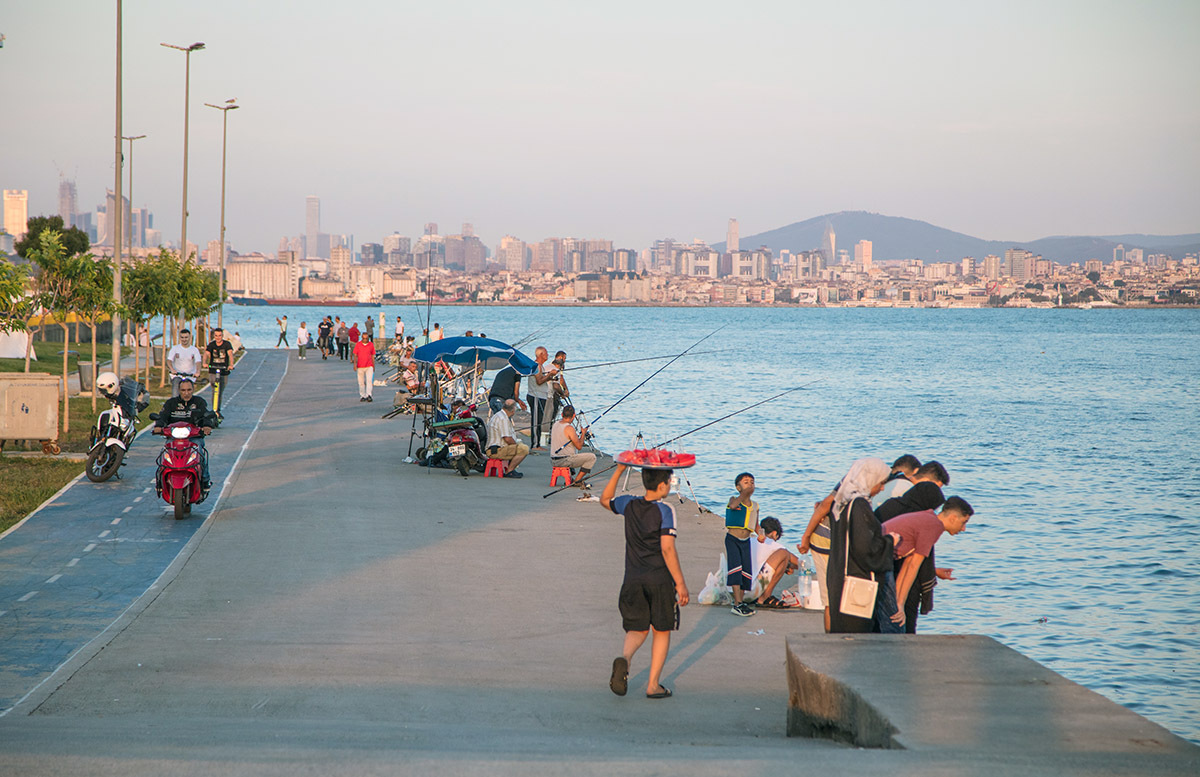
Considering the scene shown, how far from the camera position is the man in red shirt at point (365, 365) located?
27203 millimetres

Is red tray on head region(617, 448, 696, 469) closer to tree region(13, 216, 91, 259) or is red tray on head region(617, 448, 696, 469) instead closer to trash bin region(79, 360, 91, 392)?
trash bin region(79, 360, 91, 392)

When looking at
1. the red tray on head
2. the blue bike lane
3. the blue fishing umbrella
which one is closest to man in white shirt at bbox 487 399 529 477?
the blue bike lane

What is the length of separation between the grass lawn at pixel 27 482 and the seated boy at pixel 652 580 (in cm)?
805

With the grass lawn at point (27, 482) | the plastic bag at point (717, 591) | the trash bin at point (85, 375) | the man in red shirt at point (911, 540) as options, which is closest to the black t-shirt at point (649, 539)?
the man in red shirt at point (911, 540)

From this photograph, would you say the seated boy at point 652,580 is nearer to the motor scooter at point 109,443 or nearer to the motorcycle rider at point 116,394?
the motorcycle rider at point 116,394

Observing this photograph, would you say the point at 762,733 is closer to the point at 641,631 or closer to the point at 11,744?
the point at 641,631

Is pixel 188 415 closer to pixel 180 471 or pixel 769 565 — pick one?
pixel 180 471

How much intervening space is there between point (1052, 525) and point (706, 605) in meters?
12.6

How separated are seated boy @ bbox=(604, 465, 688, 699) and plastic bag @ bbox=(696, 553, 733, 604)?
2820 millimetres

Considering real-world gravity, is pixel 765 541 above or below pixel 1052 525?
above

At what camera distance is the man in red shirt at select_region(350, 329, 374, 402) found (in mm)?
27203

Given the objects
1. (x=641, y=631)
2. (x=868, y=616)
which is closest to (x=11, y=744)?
(x=641, y=631)

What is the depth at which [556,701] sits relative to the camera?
683cm

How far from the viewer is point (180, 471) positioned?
1244cm
